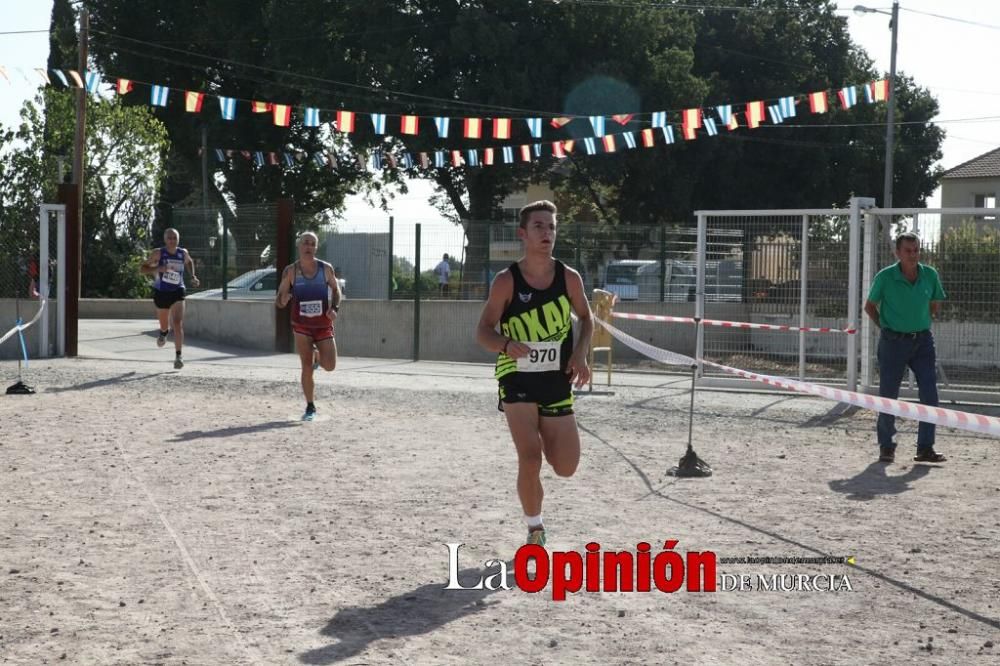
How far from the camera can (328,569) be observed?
6289 millimetres

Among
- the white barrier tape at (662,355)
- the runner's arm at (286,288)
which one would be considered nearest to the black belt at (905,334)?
the white barrier tape at (662,355)

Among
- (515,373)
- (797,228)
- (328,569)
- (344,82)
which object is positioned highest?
(344,82)

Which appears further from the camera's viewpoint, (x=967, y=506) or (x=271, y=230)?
(x=271, y=230)

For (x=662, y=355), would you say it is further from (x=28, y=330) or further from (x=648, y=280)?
(x=28, y=330)

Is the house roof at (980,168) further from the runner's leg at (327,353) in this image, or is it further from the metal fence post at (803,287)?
the runner's leg at (327,353)

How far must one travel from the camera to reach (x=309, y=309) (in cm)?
1235

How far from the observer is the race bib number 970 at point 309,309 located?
40.5 feet

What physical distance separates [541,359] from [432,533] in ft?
4.57

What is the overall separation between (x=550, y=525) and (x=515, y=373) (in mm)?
1297

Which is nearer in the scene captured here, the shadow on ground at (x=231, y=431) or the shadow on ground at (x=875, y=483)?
the shadow on ground at (x=875, y=483)

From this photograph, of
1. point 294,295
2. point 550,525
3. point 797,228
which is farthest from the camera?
point 797,228

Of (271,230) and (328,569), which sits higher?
(271,230)

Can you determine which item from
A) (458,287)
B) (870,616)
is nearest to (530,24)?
(458,287)

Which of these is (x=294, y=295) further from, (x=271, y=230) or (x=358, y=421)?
(x=271, y=230)
